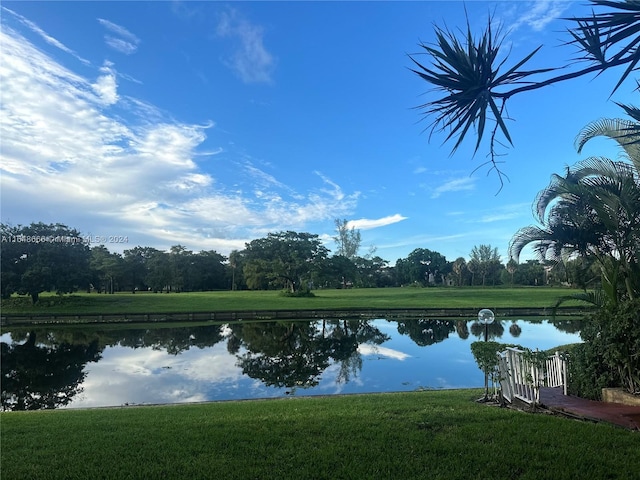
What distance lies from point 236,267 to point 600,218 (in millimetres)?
62133

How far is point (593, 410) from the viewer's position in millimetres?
5730

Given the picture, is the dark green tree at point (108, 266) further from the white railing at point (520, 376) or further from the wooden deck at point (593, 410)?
the wooden deck at point (593, 410)

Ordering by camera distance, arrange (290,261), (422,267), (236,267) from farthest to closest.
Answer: (422,267)
(236,267)
(290,261)

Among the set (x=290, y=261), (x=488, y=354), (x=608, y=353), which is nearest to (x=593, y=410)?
(x=608, y=353)

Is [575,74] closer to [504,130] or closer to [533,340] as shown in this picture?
[504,130]

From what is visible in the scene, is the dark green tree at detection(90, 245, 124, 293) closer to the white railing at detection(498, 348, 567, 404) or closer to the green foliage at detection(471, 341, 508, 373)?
the green foliage at detection(471, 341, 508, 373)

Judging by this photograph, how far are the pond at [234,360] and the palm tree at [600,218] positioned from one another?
4.45 metres

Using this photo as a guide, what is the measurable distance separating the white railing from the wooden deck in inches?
10.1

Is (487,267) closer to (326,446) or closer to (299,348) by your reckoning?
(299,348)

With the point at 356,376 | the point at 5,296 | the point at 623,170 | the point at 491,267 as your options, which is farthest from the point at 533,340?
the point at 491,267

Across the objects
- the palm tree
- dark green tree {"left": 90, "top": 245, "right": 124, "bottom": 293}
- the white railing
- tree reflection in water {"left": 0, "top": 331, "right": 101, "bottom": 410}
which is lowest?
tree reflection in water {"left": 0, "top": 331, "right": 101, "bottom": 410}

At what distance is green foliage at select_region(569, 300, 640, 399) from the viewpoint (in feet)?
20.0

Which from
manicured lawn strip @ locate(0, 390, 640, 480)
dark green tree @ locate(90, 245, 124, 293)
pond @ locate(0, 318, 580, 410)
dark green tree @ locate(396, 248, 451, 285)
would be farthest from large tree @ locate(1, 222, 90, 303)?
dark green tree @ locate(396, 248, 451, 285)

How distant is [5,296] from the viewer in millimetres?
32938
